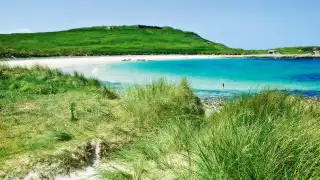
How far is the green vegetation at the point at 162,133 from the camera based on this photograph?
4.65 metres

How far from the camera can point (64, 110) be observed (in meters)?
10.8

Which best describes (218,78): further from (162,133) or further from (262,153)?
(262,153)

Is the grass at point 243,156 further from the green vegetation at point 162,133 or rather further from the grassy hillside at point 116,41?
the grassy hillside at point 116,41

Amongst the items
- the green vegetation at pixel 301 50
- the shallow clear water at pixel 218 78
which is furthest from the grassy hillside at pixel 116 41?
the shallow clear water at pixel 218 78

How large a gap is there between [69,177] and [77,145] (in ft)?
3.91

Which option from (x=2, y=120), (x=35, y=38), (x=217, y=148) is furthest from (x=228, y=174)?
(x=35, y=38)

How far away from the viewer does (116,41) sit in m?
116

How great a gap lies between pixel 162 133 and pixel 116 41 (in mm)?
110544

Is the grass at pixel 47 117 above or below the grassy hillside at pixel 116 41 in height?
below

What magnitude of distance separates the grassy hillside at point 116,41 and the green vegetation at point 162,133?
2980 inches

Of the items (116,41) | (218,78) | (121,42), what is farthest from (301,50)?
(218,78)

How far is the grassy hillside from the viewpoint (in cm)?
9759

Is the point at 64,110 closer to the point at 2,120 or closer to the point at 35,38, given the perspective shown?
the point at 2,120

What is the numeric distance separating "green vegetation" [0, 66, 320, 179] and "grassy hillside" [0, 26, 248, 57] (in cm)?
7568
